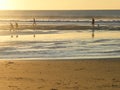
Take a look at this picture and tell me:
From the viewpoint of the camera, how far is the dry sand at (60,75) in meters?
13.0

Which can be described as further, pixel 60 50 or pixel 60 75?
pixel 60 50

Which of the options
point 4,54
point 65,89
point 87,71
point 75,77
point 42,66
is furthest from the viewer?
point 4,54

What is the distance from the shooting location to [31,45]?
81.2 ft

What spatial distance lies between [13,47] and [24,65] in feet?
21.2

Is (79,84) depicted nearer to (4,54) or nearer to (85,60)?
(85,60)

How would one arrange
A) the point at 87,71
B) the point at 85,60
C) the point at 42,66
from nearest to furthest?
1. the point at 87,71
2. the point at 42,66
3. the point at 85,60

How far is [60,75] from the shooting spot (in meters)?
15.1

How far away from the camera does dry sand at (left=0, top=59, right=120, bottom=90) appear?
12969mm

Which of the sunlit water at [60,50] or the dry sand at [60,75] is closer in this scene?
the dry sand at [60,75]

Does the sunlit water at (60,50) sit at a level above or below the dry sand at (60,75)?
above

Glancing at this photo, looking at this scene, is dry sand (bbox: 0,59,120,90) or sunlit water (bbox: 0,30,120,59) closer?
dry sand (bbox: 0,59,120,90)

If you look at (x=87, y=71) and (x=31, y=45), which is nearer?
(x=87, y=71)

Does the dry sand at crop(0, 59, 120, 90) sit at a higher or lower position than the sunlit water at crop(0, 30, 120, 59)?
lower

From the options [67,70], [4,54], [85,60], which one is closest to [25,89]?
[67,70]
